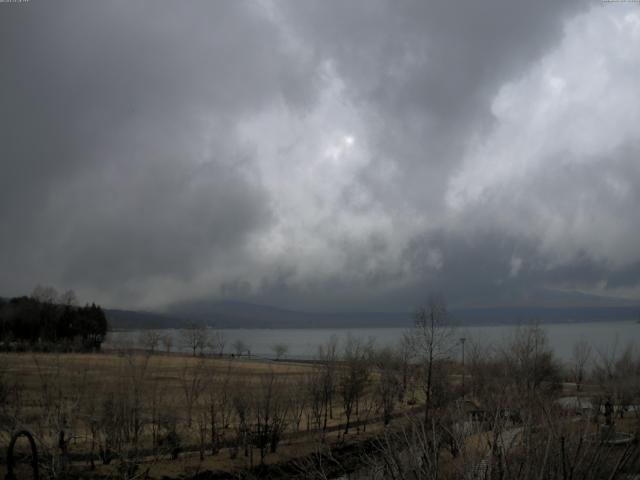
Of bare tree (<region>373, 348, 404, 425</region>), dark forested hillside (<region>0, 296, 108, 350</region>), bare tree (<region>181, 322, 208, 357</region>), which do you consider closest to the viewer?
bare tree (<region>373, 348, 404, 425</region>)

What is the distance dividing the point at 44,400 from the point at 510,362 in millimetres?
42636

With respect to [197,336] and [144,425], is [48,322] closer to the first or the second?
[197,336]

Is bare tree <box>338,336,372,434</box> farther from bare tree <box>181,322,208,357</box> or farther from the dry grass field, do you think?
bare tree <box>181,322,208,357</box>

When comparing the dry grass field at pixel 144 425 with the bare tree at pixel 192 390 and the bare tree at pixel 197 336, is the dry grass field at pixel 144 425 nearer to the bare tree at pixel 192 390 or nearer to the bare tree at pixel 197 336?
the bare tree at pixel 192 390

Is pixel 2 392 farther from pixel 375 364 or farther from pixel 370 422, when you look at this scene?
pixel 375 364

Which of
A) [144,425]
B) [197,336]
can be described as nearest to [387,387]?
[144,425]

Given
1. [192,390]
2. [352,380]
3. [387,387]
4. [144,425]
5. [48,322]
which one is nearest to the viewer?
[144,425]

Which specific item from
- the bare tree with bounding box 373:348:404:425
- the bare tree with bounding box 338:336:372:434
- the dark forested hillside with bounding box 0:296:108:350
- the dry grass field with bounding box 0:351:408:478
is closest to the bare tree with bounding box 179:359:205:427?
the dry grass field with bounding box 0:351:408:478

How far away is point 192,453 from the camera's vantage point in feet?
143

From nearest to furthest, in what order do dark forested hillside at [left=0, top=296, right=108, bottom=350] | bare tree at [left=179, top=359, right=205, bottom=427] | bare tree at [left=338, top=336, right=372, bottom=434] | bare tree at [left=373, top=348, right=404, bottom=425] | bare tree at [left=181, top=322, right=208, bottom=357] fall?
bare tree at [left=179, top=359, right=205, bottom=427] → bare tree at [left=338, top=336, right=372, bottom=434] → bare tree at [left=373, top=348, right=404, bottom=425] → dark forested hillside at [left=0, top=296, right=108, bottom=350] → bare tree at [left=181, top=322, right=208, bottom=357]

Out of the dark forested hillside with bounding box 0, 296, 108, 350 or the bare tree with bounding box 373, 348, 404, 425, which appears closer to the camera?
the bare tree with bounding box 373, 348, 404, 425

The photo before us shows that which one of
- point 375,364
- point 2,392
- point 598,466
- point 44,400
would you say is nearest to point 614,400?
point 375,364

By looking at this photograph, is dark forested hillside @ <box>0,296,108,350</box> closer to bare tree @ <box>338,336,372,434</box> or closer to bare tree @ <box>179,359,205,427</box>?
bare tree @ <box>179,359,205,427</box>

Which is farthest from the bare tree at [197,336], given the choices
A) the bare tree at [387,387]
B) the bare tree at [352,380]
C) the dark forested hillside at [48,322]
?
the bare tree at [352,380]
